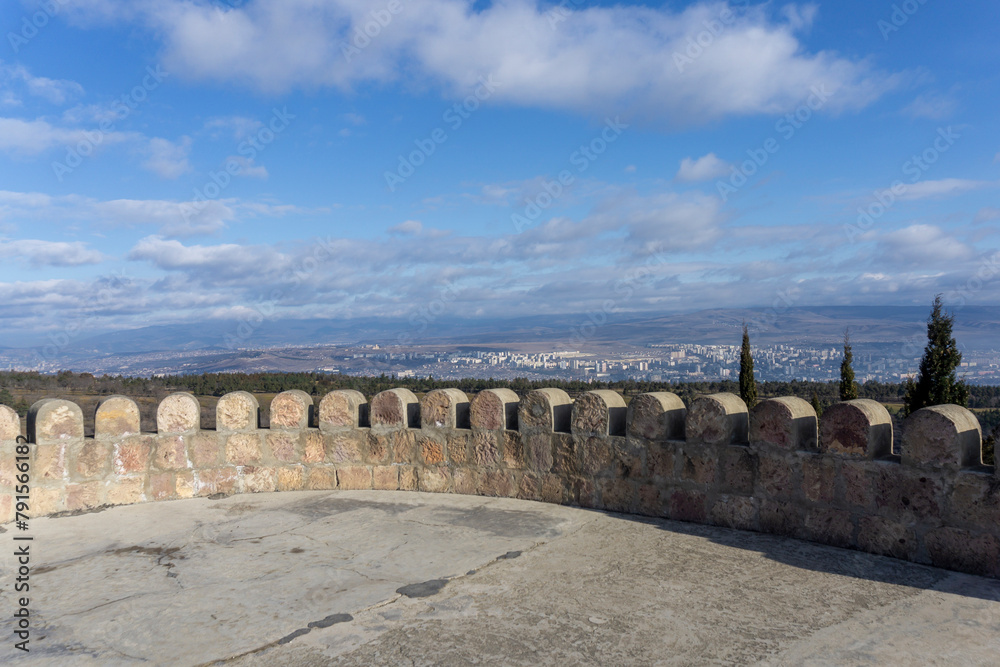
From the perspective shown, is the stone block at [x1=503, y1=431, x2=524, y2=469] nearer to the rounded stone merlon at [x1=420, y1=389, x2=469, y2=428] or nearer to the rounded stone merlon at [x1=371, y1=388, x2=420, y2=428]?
the rounded stone merlon at [x1=420, y1=389, x2=469, y2=428]

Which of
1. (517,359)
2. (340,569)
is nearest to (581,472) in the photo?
(340,569)

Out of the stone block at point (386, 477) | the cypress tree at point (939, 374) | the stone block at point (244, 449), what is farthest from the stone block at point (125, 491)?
the cypress tree at point (939, 374)

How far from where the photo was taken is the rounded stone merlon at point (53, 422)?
5.51 m

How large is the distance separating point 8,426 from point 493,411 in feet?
14.3

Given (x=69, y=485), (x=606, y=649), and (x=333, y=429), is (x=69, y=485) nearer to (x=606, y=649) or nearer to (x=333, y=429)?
(x=333, y=429)

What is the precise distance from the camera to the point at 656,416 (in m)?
5.08

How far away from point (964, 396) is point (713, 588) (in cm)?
2339

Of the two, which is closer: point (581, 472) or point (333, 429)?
point (581, 472)

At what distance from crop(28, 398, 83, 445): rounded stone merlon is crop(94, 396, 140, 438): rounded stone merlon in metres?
0.16

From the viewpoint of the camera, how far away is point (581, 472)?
545 centimetres

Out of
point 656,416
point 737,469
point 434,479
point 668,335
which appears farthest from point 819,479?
point 668,335

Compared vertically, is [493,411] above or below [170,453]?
above

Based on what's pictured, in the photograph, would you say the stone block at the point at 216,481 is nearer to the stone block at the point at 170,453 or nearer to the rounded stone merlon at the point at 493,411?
the stone block at the point at 170,453

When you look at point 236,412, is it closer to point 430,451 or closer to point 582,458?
A: point 430,451
